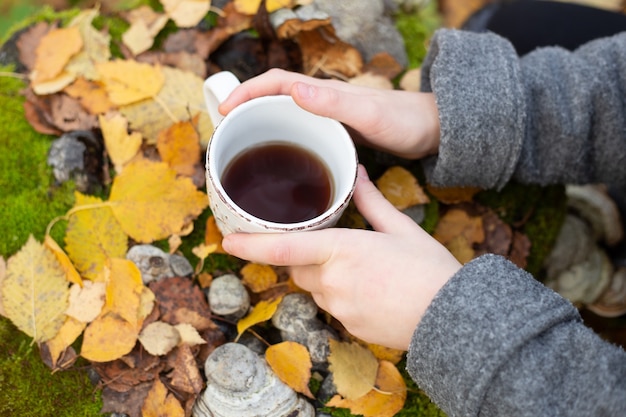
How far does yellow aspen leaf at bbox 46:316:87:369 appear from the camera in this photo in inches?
51.3

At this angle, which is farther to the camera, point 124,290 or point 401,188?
point 401,188

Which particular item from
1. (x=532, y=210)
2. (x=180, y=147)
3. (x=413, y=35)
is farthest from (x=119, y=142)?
(x=532, y=210)

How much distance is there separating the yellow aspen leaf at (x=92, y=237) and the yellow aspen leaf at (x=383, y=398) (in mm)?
625

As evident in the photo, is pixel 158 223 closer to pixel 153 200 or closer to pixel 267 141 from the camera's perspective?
pixel 153 200

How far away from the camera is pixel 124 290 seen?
4.40 ft

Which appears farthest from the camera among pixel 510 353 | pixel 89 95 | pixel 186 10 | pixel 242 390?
pixel 186 10

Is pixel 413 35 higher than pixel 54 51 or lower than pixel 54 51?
higher

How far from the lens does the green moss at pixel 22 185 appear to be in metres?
1.42

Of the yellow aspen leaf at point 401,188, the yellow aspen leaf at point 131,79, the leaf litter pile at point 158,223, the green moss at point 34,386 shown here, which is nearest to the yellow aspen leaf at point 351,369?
the leaf litter pile at point 158,223

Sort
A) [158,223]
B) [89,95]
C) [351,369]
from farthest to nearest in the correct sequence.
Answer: [89,95]
[158,223]
[351,369]

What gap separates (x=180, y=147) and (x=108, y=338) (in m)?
0.51

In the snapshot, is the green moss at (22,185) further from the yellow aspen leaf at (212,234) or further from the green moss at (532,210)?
the green moss at (532,210)

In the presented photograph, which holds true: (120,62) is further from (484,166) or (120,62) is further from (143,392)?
(484,166)

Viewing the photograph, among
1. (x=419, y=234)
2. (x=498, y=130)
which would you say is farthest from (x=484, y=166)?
(x=419, y=234)
